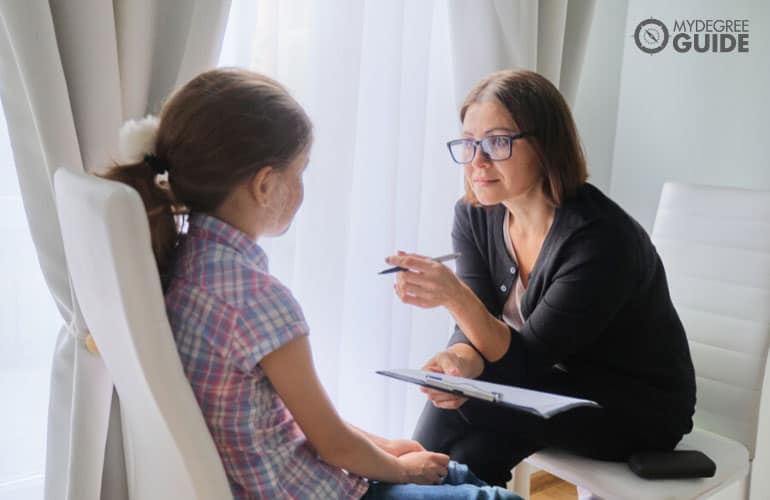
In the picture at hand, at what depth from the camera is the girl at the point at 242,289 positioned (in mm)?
897

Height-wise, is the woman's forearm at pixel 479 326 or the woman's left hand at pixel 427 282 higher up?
the woman's left hand at pixel 427 282

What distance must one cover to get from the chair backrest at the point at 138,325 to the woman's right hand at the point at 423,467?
33 cm

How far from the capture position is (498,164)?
1.41 m

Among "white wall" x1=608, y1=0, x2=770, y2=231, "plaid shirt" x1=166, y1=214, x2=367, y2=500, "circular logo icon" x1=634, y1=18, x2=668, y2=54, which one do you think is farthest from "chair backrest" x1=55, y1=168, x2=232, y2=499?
"circular logo icon" x1=634, y1=18, x2=668, y2=54

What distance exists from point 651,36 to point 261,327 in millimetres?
1839

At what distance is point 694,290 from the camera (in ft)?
5.52

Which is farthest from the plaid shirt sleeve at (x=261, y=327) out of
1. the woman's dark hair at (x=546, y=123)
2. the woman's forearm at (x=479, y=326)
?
the woman's dark hair at (x=546, y=123)

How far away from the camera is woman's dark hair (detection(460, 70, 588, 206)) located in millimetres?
1389

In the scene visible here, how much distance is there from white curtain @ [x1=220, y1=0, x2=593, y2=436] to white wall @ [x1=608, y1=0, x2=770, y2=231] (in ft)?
1.32

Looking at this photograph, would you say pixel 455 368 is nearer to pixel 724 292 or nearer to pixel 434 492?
pixel 434 492

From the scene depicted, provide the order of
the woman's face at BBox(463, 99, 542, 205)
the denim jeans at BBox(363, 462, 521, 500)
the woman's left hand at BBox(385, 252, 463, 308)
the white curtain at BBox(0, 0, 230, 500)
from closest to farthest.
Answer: the denim jeans at BBox(363, 462, 521, 500)
the white curtain at BBox(0, 0, 230, 500)
the woman's left hand at BBox(385, 252, 463, 308)
the woman's face at BBox(463, 99, 542, 205)

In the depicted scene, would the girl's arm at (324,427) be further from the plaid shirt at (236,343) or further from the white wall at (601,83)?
the white wall at (601,83)

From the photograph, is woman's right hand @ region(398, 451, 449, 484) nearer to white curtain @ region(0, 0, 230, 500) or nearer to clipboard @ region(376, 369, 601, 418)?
clipboard @ region(376, 369, 601, 418)

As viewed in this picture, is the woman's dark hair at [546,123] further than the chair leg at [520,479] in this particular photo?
No
